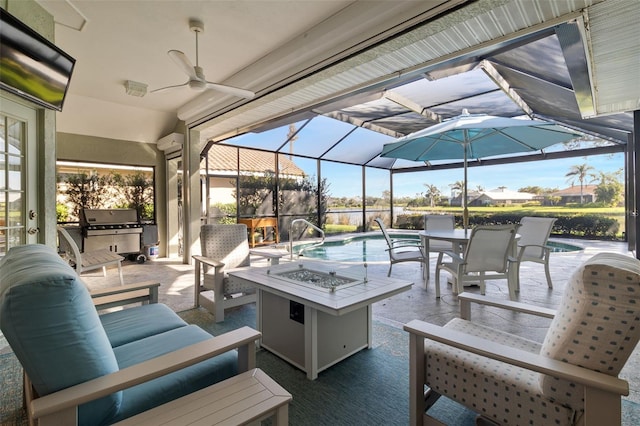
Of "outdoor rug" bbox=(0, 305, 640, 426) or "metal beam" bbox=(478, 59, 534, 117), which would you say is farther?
"metal beam" bbox=(478, 59, 534, 117)

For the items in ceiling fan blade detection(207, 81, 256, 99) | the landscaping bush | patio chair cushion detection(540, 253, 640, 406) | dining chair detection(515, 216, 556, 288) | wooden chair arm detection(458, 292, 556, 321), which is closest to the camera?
patio chair cushion detection(540, 253, 640, 406)

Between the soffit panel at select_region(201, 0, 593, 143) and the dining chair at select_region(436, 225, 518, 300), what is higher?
the soffit panel at select_region(201, 0, 593, 143)

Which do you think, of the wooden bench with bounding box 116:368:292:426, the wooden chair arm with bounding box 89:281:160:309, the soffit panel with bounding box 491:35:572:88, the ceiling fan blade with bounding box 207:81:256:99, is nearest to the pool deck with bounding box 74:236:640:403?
the wooden chair arm with bounding box 89:281:160:309

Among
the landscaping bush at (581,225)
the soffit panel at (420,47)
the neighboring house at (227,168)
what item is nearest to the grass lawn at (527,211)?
the landscaping bush at (581,225)

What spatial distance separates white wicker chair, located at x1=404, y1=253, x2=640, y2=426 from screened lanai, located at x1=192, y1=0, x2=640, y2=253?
7.15 ft

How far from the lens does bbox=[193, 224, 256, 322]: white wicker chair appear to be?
3094 mm

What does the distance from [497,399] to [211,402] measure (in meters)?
1.19

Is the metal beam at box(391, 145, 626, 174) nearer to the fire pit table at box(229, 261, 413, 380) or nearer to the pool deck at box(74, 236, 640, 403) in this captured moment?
the pool deck at box(74, 236, 640, 403)

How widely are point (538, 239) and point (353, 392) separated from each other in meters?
3.75

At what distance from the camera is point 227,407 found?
3.44 feet

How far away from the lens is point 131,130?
243 inches

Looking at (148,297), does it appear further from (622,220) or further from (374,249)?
(622,220)

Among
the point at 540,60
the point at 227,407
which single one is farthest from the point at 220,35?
the point at 540,60

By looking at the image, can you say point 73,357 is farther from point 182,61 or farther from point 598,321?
point 182,61
